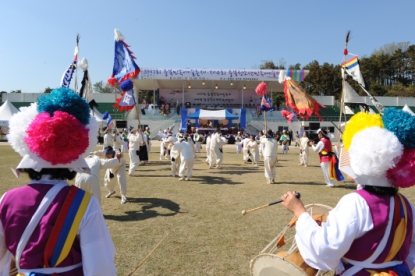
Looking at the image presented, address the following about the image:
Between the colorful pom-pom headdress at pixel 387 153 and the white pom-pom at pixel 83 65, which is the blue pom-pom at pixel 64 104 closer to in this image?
the colorful pom-pom headdress at pixel 387 153

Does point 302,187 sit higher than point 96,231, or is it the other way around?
point 96,231

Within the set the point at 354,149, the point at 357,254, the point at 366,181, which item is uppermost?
the point at 354,149

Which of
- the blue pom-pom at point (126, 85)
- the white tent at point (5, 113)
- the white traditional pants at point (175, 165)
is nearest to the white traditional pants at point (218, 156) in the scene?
the white traditional pants at point (175, 165)

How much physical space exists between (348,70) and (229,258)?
8.66m

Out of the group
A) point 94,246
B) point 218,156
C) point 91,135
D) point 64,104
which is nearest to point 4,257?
point 94,246

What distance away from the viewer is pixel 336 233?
1760 millimetres

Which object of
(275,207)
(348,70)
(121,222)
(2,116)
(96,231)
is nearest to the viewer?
(96,231)

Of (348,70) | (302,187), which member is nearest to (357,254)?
(302,187)

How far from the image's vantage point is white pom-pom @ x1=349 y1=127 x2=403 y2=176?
71.3 inches

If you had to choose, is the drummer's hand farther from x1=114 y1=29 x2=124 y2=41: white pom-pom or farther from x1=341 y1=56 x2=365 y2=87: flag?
x1=114 y1=29 x2=124 y2=41: white pom-pom

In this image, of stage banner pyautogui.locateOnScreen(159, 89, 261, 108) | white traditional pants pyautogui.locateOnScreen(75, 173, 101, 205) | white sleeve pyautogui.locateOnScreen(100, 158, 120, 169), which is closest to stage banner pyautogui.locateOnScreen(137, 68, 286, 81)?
stage banner pyautogui.locateOnScreen(159, 89, 261, 108)

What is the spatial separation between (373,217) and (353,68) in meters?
9.93

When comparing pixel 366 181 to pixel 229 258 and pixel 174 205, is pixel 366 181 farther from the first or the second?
pixel 174 205

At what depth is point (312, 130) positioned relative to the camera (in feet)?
108
